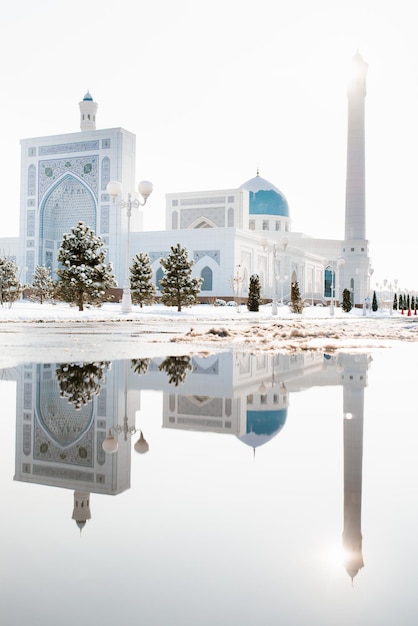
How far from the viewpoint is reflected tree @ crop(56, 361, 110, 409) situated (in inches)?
157

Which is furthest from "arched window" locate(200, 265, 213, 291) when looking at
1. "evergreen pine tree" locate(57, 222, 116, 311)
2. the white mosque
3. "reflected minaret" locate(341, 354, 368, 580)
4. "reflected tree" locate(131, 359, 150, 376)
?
"reflected minaret" locate(341, 354, 368, 580)

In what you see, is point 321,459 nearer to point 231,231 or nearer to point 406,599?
point 406,599

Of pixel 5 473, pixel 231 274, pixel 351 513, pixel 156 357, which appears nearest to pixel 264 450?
pixel 351 513

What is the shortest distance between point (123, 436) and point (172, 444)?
230 millimetres

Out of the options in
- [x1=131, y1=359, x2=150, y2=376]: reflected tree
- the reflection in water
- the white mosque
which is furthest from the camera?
the white mosque

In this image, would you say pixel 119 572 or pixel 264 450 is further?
pixel 264 450

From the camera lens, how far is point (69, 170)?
4938 centimetres

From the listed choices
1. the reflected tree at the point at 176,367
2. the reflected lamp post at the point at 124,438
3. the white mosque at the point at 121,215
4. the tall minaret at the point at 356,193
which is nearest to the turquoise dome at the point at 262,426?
the reflected lamp post at the point at 124,438

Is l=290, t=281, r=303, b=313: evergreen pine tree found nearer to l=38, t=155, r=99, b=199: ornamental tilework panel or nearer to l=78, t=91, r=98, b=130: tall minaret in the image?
l=38, t=155, r=99, b=199: ornamental tilework panel

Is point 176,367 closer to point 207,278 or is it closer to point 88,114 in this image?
point 207,278

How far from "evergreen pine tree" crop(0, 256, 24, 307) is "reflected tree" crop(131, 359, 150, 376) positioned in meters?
21.2

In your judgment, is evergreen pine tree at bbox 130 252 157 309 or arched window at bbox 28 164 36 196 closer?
evergreen pine tree at bbox 130 252 157 309

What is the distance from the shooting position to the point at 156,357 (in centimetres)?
734

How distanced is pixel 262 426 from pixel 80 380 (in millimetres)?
2107
